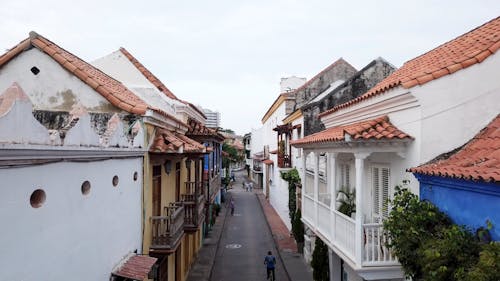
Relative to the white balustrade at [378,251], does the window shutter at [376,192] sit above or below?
above

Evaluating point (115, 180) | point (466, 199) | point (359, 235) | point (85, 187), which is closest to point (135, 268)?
point (115, 180)

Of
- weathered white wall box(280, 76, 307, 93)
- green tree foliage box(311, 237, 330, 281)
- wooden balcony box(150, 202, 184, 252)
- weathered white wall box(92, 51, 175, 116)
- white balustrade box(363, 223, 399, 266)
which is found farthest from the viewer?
weathered white wall box(280, 76, 307, 93)

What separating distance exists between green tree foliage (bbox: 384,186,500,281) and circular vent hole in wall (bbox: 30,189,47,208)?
5.08 m

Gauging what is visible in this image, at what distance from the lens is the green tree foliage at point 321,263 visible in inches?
559

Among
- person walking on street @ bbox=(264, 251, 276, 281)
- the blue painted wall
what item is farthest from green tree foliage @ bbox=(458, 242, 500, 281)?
person walking on street @ bbox=(264, 251, 276, 281)

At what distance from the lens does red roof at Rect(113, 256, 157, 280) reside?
7.29 m

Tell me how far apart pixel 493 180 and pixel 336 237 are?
491 cm

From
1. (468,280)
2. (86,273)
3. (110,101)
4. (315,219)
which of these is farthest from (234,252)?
(468,280)

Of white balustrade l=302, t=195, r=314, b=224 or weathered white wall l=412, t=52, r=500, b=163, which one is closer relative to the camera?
weathered white wall l=412, t=52, r=500, b=163

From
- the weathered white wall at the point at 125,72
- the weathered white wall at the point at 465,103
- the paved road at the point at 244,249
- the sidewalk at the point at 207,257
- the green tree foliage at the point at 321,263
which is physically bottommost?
the paved road at the point at 244,249

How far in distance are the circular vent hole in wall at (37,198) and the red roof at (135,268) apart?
2.93 meters

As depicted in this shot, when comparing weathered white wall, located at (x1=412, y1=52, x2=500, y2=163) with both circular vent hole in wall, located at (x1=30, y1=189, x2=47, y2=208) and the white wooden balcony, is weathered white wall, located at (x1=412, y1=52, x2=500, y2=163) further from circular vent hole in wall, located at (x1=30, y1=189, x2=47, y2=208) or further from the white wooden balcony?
circular vent hole in wall, located at (x1=30, y1=189, x2=47, y2=208)

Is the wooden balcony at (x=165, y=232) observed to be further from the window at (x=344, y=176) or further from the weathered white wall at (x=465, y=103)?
the weathered white wall at (x=465, y=103)

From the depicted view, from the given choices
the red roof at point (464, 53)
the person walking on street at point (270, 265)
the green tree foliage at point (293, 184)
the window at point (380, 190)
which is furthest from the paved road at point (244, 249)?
the red roof at point (464, 53)
